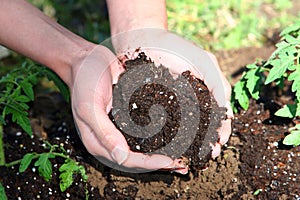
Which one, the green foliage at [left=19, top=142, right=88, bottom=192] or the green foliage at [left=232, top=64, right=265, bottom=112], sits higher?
the green foliage at [left=232, top=64, right=265, bottom=112]

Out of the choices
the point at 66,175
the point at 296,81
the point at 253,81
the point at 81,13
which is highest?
the point at 296,81

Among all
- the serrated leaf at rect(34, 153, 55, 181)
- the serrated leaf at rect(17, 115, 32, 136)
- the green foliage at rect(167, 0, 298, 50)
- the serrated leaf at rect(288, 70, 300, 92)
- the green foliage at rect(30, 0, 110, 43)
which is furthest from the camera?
the green foliage at rect(30, 0, 110, 43)

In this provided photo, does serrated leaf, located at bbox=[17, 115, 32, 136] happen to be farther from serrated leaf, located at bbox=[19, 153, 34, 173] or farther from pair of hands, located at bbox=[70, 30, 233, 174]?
pair of hands, located at bbox=[70, 30, 233, 174]

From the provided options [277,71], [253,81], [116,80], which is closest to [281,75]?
[277,71]

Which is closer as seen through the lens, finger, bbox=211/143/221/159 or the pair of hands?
the pair of hands

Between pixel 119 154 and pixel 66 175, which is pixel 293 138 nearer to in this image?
pixel 119 154

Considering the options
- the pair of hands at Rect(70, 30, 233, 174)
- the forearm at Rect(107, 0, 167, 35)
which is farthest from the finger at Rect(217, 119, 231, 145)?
the forearm at Rect(107, 0, 167, 35)
